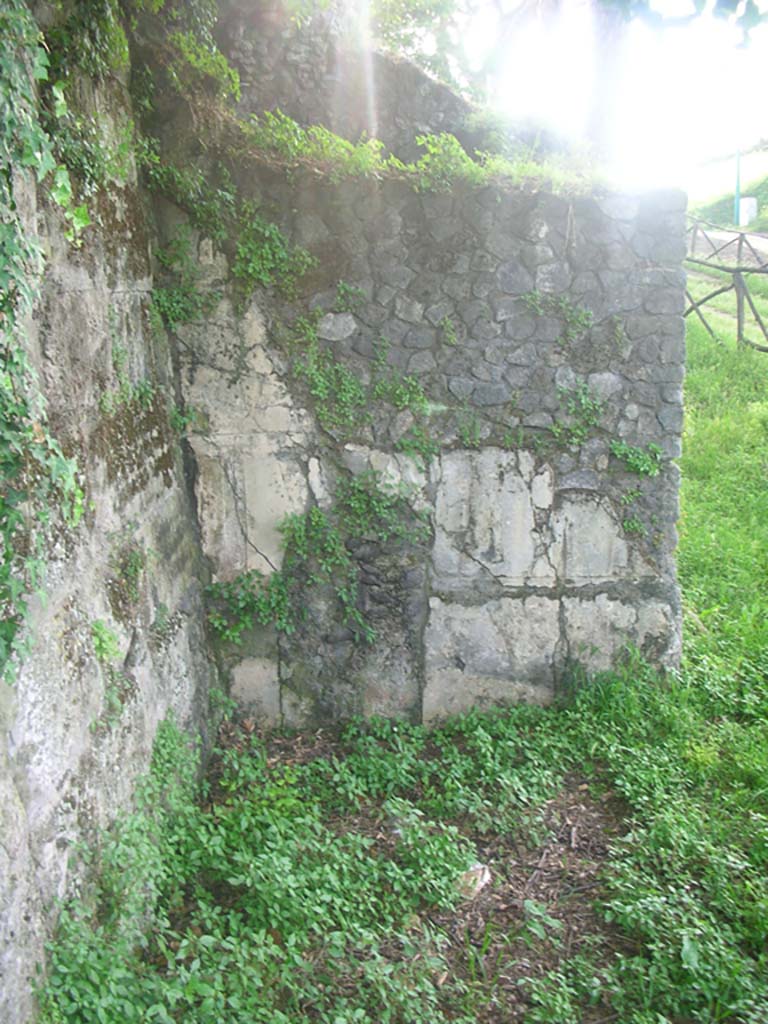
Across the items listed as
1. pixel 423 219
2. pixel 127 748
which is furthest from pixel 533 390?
pixel 127 748

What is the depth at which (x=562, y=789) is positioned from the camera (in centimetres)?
337

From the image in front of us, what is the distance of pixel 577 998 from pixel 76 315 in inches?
104

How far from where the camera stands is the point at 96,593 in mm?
2367

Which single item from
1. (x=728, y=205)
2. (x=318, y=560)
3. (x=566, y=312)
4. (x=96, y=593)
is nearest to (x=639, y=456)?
(x=566, y=312)

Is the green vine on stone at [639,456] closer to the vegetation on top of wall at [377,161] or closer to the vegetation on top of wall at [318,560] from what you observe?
the vegetation on top of wall at [318,560]

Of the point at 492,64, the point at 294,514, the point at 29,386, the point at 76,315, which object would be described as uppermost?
the point at 492,64

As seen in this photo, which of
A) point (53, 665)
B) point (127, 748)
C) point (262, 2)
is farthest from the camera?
point (262, 2)

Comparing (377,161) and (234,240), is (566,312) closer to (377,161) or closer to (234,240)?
(377,161)

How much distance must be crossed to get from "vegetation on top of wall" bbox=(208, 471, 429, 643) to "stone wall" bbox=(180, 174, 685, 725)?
0.06m

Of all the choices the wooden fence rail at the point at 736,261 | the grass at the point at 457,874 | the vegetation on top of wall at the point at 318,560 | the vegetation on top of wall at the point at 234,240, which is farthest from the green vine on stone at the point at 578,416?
the wooden fence rail at the point at 736,261

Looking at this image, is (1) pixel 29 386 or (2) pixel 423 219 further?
(2) pixel 423 219

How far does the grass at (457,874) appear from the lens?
2281 millimetres

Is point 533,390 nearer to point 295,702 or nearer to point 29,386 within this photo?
point 295,702

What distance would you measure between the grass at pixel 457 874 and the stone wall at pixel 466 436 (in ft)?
1.04
